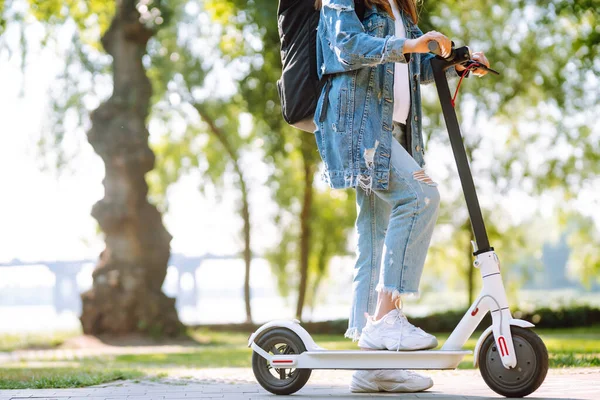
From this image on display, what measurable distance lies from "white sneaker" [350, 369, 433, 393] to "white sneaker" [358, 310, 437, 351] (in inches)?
8.2

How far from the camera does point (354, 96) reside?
3.34m

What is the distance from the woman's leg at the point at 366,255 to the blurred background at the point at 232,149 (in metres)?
7.72

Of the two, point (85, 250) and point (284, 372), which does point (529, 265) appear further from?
point (284, 372)

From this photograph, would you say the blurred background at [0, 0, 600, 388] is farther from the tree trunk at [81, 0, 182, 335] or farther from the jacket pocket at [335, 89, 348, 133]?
the jacket pocket at [335, 89, 348, 133]

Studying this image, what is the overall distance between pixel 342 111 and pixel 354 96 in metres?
0.08

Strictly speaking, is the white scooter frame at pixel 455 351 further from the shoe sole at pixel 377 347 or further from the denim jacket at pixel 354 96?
the denim jacket at pixel 354 96

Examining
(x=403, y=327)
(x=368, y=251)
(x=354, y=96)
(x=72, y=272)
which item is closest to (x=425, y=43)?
(x=354, y=96)

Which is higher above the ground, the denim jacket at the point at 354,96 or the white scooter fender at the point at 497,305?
the denim jacket at the point at 354,96

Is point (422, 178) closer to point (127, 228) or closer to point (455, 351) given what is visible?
point (455, 351)

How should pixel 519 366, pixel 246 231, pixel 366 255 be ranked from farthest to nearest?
1. pixel 246 231
2. pixel 366 255
3. pixel 519 366

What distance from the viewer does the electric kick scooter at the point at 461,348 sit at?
117 inches

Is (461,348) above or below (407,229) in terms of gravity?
below

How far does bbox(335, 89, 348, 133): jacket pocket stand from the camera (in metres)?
3.32

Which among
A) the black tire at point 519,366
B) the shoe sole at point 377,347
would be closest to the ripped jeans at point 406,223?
the shoe sole at point 377,347
